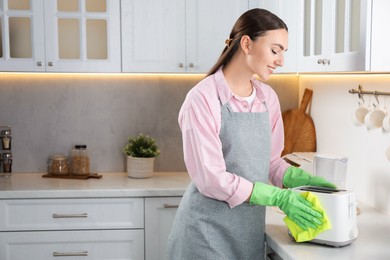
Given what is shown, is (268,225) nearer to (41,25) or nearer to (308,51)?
(308,51)

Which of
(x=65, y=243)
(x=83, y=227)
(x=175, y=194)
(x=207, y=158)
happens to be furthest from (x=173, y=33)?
(x=207, y=158)

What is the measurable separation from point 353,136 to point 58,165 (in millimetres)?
1640

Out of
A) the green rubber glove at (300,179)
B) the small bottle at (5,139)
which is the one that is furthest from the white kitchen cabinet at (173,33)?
the green rubber glove at (300,179)

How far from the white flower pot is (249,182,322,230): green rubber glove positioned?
4.42 ft

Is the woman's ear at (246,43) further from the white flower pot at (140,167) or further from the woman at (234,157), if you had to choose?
the white flower pot at (140,167)

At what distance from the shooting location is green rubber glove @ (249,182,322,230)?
6.44ft

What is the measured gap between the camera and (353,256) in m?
1.88

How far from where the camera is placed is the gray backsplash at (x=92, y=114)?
3.48 m

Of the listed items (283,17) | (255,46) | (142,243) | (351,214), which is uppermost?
(283,17)

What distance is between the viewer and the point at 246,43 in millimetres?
2121

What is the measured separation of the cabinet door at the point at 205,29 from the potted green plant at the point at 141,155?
49cm

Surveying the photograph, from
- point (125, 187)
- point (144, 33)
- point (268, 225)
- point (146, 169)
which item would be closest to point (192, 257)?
point (268, 225)

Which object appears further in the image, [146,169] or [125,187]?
[146,169]

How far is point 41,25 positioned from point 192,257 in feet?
5.27
